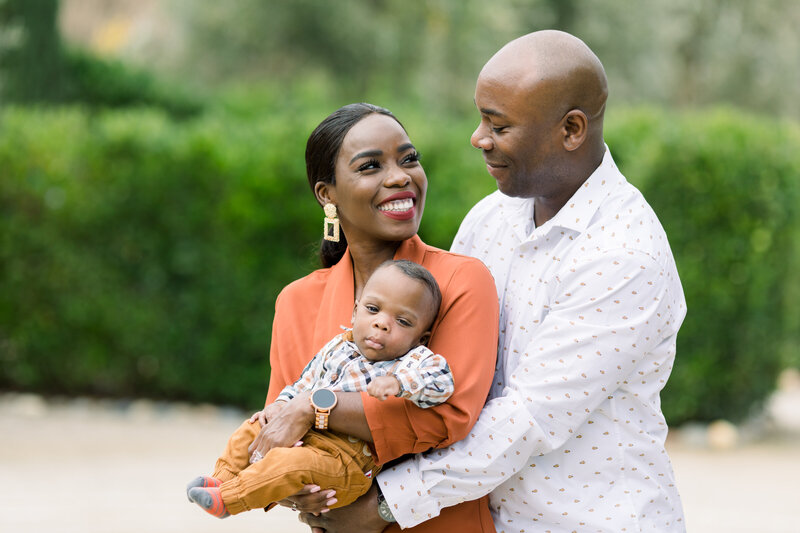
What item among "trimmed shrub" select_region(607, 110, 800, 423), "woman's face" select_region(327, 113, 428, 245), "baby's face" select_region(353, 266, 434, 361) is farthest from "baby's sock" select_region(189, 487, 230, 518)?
"trimmed shrub" select_region(607, 110, 800, 423)

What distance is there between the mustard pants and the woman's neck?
513 mm

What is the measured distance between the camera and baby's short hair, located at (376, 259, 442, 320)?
2641mm

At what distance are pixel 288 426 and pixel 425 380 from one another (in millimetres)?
400

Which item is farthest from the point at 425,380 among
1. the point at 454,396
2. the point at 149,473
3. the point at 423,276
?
the point at 149,473

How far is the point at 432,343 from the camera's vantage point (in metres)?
2.66

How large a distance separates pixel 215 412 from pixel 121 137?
112 inches

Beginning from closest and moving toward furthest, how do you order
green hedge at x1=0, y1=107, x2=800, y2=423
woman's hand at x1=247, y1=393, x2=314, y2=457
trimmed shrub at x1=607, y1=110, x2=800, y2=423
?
woman's hand at x1=247, y1=393, x2=314, y2=457 → trimmed shrub at x1=607, y1=110, x2=800, y2=423 → green hedge at x1=0, y1=107, x2=800, y2=423

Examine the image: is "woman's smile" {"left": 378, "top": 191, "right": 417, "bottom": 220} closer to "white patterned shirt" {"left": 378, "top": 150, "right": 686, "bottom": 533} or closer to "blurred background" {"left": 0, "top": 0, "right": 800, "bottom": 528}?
"white patterned shirt" {"left": 378, "top": 150, "right": 686, "bottom": 533}

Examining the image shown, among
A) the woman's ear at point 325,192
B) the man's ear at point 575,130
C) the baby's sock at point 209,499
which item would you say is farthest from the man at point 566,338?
the woman's ear at point 325,192

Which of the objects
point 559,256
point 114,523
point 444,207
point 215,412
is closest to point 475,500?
point 559,256

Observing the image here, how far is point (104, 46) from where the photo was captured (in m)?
37.9

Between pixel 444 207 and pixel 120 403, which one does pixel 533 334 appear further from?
pixel 120 403

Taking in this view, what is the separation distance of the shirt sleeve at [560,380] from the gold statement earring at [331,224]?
763 millimetres

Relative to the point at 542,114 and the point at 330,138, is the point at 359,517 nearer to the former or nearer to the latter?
the point at 330,138
